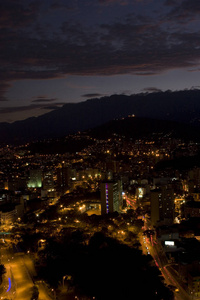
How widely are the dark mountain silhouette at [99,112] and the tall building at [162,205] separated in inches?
1757

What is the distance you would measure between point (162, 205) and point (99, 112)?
57237 mm

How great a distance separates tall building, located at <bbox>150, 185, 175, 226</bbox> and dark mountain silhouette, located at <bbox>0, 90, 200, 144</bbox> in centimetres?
4462

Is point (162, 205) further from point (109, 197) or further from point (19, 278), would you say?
point (19, 278)

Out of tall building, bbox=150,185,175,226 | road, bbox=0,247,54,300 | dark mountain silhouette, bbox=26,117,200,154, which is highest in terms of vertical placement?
dark mountain silhouette, bbox=26,117,200,154

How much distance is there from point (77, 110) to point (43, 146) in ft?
124

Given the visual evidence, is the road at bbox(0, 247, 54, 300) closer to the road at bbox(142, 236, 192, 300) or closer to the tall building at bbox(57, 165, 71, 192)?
the road at bbox(142, 236, 192, 300)

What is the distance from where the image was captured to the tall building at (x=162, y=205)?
11312 millimetres

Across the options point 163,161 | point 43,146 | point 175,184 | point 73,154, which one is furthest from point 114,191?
point 43,146

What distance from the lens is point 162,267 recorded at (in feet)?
25.8

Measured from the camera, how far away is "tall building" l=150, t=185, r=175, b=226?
→ 11.3m

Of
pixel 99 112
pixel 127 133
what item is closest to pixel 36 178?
pixel 127 133

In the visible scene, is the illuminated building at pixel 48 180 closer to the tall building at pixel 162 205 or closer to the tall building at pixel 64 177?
the tall building at pixel 64 177

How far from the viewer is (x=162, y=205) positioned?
1139 centimetres

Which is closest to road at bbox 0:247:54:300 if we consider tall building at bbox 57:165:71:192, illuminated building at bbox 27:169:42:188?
tall building at bbox 57:165:71:192
